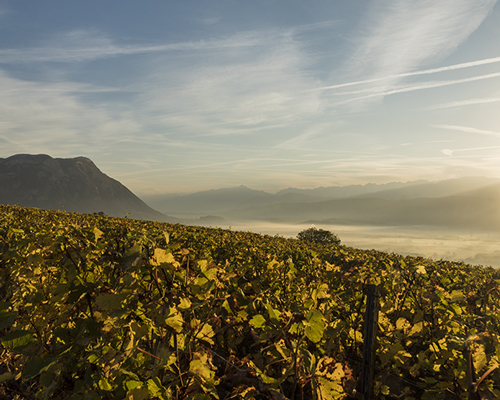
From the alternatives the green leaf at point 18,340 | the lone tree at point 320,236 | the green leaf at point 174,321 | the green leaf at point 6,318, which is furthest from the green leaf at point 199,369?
the lone tree at point 320,236

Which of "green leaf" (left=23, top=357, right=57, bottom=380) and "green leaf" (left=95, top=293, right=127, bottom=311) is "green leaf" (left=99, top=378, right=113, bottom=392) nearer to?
"green leaf" (left=23, top=357, right=57, bottom=380)

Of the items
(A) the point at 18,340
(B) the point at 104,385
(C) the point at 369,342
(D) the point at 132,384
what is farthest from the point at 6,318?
(C) the point at 369,342

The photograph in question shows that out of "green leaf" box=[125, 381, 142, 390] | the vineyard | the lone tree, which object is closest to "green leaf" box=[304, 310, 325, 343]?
the vineyard

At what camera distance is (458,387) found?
7.59ft

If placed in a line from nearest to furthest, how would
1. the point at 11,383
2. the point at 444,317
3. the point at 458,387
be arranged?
the point at 458,387 → the point at 444,317 → the point at 11,383

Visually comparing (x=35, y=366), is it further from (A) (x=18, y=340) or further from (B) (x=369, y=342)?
(B) (x=369, y=342)

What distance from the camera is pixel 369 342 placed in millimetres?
2723

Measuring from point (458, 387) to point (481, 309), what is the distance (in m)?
2.01

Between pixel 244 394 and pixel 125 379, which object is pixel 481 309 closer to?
pixel 244 394

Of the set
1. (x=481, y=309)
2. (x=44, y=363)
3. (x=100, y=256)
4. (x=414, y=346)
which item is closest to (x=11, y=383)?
(x=100, y=256)

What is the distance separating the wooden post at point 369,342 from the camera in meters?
2.70

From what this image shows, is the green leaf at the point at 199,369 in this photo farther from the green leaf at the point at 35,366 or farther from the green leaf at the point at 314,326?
the green leaf at the point at 35,366

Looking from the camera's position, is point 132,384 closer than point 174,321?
Yes

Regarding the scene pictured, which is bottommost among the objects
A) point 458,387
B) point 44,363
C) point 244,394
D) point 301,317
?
point 458,387
